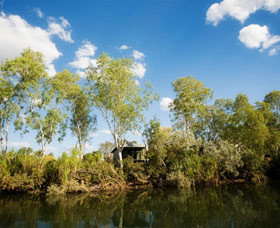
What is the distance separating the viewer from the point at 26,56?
80.9 feet

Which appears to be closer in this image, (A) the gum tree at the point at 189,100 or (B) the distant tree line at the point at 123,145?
(B) the distant tree line at the point at 123,145

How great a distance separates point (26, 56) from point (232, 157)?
2786cm

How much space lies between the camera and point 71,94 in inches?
1299

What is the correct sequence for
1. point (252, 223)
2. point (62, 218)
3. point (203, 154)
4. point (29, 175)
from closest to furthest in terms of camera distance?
1. point (252, 223)
2. point (62, 218)
3. point (29, 175)
4. point (203, 154)

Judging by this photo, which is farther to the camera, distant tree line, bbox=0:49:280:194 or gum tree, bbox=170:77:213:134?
gum tree, bbox=170:77:213:134

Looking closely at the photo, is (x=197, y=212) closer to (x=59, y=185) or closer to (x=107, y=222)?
(x=107, y=222)

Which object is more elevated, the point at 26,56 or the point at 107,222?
the point at 26,56

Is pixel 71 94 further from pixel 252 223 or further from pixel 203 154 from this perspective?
pixel 252 223

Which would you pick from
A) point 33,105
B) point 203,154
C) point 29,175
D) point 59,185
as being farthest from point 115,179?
point 33,105

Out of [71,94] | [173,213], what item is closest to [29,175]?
[173,213]

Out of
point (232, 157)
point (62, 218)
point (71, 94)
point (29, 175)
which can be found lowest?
point (62, 218)

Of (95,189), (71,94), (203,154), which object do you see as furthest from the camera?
(71,94)

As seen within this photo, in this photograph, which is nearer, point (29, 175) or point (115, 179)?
point (29, 175)

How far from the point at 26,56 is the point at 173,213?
82.6 ft
